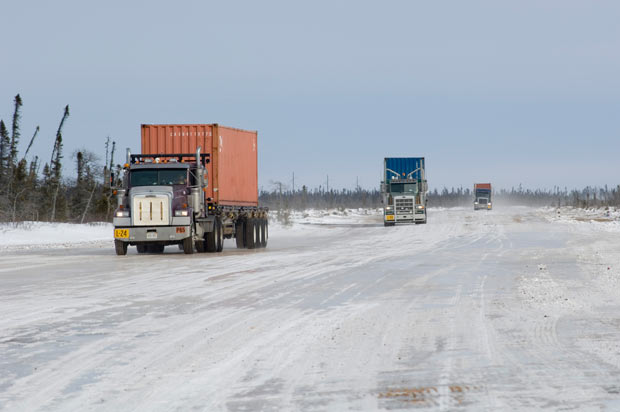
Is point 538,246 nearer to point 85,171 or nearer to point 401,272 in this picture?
point 401,272

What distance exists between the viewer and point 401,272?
17047 mm

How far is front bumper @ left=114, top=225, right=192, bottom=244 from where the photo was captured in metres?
23.8

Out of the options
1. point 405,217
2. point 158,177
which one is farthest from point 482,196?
point 158,177

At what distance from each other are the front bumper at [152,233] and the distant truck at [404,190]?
25919 mm

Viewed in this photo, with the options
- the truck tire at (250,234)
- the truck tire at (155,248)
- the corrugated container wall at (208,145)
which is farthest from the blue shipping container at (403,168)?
the truck tire at (155,248)

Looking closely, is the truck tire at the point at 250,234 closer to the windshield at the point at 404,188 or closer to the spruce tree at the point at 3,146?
the windshield at the point at 404,188

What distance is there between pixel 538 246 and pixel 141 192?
43.9 feet

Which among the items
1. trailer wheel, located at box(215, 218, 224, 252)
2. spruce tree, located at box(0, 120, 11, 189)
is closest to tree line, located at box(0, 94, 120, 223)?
spruce tree, located at box(0, 120, 11, 189)

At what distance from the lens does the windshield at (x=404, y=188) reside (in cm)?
4906

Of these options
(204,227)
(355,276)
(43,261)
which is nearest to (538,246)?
(204,227)

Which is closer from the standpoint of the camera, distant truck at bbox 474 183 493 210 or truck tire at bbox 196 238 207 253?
truck tire at bbox 196 238 207 253

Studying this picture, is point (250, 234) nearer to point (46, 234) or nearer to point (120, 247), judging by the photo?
point (120, 247)

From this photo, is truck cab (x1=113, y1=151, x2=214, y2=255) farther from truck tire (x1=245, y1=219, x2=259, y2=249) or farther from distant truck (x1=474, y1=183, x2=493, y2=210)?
distant truck (x1=474, y1=183, x2=493, y2=210)

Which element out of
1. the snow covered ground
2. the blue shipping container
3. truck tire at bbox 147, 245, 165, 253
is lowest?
the snow covered ground
